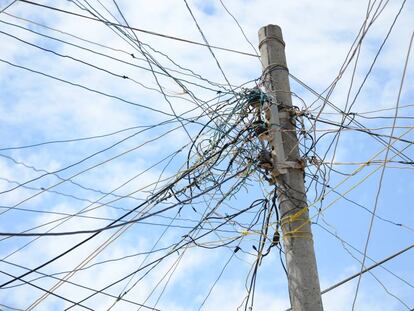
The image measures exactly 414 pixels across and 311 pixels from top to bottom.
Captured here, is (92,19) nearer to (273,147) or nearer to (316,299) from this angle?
(273,147)

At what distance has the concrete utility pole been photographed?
5.11 metres

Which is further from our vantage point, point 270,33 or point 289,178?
point 270,33

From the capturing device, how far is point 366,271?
648 centimetres

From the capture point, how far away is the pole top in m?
6.47

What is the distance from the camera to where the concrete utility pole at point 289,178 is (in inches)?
201

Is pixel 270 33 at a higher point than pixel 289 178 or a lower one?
higher

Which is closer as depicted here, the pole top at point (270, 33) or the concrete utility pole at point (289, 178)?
the concrete utility pole at point (289, 178)

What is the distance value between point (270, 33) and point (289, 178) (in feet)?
5.56

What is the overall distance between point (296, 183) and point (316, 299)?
1144mm

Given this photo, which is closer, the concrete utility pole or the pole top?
the concrete utility pole

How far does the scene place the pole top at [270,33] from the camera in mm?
6469

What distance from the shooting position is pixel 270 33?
6.48 meters

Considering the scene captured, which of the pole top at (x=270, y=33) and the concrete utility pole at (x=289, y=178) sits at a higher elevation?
the pole top at (x=270, y=33)

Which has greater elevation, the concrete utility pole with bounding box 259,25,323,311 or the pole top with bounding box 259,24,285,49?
the pole top with bounding box 259,24,285,49
